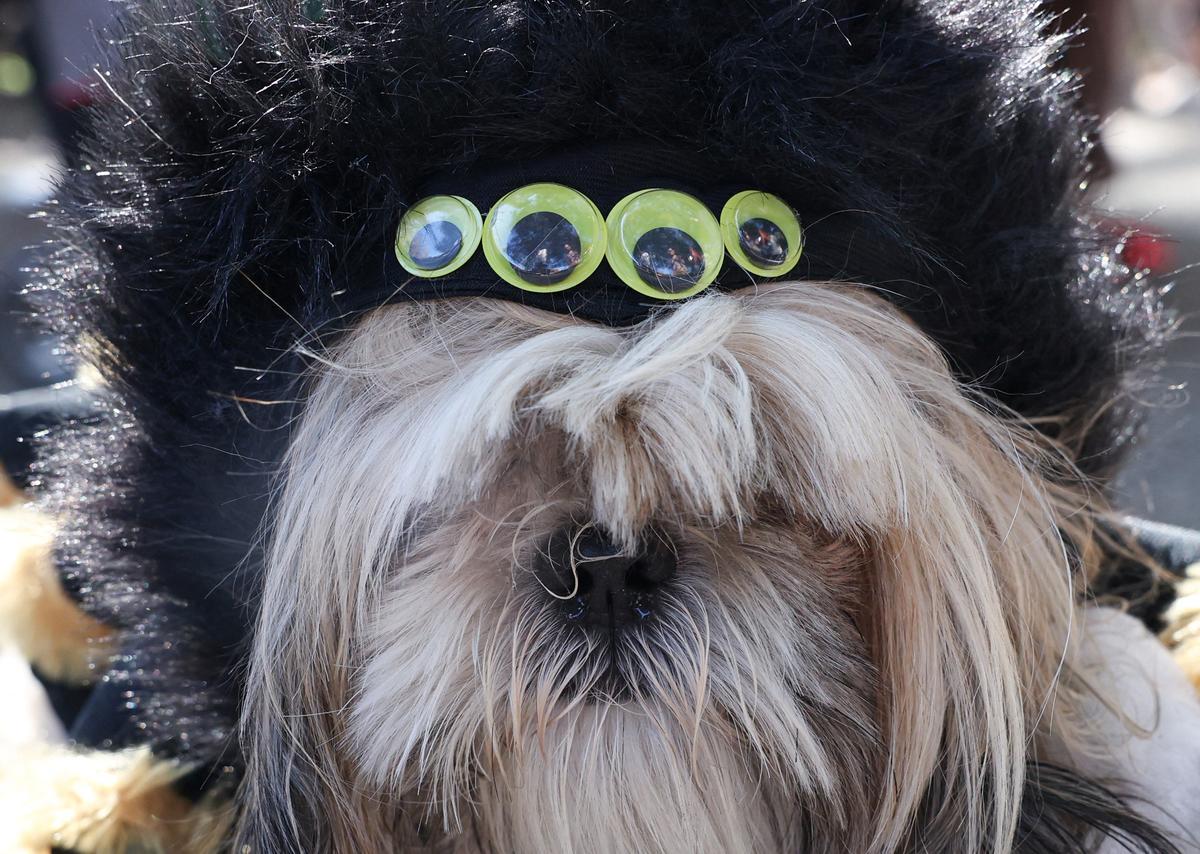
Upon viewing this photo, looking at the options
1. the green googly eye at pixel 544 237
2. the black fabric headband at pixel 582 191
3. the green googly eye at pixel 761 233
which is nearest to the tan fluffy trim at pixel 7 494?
the black fabric headband at pixel 582 191

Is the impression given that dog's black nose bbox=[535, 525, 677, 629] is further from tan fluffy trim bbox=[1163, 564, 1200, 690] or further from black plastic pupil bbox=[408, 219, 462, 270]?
tan fluffy trim bbox=[1163, 564, 1200, 690]

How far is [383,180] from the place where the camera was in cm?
139

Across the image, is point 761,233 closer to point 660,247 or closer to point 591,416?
point 660,247

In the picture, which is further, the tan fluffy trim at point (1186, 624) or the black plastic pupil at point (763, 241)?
the tan fluffy trim at point (1186, 624)

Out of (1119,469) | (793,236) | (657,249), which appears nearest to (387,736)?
(657,249)

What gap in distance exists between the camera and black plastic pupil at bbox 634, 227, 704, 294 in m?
1.37

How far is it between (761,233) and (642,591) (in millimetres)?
459

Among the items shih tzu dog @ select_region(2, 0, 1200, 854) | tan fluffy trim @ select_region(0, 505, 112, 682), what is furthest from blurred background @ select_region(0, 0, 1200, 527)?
shih tzu dog @ select_region(2, 0, 1200, 854)

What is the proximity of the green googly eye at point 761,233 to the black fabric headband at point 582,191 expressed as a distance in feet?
0.06

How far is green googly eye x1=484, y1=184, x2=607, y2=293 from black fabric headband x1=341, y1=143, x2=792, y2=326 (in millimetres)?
13

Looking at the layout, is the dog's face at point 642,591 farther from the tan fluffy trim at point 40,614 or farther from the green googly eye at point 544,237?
the tan fluffy trim at point 40,614

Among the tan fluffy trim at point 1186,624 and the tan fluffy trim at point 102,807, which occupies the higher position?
the tan fluffy trim at point 1186,624

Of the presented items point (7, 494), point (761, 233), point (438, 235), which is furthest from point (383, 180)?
point (7, 494)

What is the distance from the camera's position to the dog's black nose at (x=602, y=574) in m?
1.30
